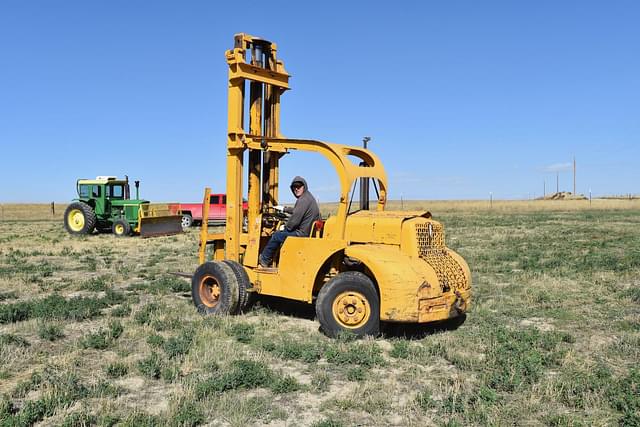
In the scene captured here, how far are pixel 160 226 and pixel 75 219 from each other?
3.82 meters

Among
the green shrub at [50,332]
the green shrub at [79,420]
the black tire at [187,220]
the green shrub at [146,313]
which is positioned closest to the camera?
the green shrub at [79,420]

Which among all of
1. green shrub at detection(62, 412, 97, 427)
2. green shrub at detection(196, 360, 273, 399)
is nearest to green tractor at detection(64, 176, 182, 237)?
green shrub at detection(196, 360, 273, 399)

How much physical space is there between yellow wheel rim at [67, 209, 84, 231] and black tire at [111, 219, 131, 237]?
58.4 inches

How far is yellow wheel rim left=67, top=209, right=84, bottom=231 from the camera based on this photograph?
2292cm

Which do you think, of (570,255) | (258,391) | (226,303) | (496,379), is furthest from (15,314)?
(570,255)

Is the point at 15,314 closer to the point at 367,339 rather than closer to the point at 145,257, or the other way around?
the point at 367,339

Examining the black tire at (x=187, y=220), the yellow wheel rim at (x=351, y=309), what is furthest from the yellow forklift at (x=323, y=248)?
the black tire at (x=187, y=220)

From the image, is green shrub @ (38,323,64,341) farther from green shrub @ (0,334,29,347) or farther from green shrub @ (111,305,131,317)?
green shrub @ (111,305,131,317)

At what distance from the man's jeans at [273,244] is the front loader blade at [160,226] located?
570 inches

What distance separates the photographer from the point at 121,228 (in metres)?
22.4

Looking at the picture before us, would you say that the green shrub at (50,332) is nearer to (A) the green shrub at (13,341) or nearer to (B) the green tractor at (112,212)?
(A) the green shrub at (13,341)

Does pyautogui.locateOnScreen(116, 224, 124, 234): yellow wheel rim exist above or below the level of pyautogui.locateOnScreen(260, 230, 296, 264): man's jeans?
below

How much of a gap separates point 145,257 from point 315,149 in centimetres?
944

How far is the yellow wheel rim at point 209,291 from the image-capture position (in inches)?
324
